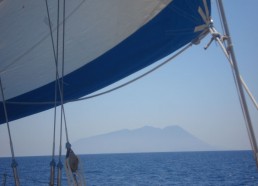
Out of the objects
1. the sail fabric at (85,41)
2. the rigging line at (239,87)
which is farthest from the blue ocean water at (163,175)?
the rigging line at (239,87)

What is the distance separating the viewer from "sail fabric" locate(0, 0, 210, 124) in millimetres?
3947

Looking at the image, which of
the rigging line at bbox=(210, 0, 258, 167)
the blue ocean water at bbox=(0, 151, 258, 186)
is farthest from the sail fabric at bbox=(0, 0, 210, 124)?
the blue ocean water at bbox=(0, 151, 258, 186)

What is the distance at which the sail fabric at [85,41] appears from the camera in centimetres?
395

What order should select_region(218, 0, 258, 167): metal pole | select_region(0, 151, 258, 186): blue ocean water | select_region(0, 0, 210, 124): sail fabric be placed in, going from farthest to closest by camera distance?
select_region(0, 151, 258, 186): blue ocean water, select_region(0, 0, 210, 124): sail fabric, select_region(218, 0, 258, 167): metal pole

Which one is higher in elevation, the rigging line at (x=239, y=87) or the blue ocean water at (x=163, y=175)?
the rigging line at (x=239, y=87)

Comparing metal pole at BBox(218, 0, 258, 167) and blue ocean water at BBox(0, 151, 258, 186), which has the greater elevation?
metal pole at BBox(218, 0, 258, 167)

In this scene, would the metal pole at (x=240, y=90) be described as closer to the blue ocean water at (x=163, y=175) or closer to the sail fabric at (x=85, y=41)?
the sail fabric at (x=85, y=41)

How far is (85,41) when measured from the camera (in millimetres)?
4430

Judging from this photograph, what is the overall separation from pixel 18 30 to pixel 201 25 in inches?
89.1

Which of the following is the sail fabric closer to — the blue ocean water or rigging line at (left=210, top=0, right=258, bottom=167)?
rigging line at (left=210, top=0, right=258, bottom=167)

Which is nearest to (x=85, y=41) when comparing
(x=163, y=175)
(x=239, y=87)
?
(x=239, y=87)

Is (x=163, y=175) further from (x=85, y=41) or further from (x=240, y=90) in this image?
(x=240, y=90)

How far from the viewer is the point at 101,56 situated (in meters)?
4.55

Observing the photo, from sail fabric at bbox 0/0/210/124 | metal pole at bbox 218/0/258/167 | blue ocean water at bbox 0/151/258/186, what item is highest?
sail fabric at bbox 0/0/210/124
